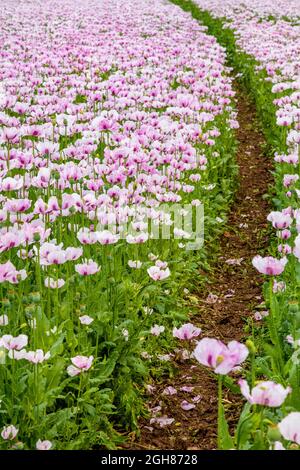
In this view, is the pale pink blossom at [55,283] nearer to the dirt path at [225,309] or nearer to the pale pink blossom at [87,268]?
the pale pink blossom at [87,268]

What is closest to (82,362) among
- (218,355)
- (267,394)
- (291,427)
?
(218,355)

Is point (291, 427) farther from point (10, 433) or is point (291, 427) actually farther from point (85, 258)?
point (85, 258)

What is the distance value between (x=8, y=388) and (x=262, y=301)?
111 inches

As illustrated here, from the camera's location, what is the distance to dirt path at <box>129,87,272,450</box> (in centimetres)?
371

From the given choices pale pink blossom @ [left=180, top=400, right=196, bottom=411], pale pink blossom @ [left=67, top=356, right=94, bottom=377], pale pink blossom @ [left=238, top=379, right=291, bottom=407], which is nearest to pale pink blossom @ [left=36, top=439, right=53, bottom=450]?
pale pink blossom @ [left=67, top=356, right=94, bottom=377]

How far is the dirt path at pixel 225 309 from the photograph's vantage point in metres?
3.71

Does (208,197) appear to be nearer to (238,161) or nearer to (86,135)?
(86,135)

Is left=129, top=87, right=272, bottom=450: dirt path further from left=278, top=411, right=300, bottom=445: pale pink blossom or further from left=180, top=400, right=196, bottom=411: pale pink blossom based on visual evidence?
left=278, top=411, right=300, bottom=445: pale pink blossom

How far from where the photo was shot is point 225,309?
5285mm

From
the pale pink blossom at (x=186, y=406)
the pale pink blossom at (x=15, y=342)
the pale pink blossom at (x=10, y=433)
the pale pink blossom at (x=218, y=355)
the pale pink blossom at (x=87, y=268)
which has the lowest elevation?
the pale pink blossom at (x=10, y=433)

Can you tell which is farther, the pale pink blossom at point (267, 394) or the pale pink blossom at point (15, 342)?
the pale pink blossom at point (15, 342)

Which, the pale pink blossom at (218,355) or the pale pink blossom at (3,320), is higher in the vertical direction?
the pale pink blossom at (3,320)

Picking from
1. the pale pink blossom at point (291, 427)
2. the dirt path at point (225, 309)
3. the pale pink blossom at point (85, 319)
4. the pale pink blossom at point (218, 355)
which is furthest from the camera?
the dirt path at point (225, 309)

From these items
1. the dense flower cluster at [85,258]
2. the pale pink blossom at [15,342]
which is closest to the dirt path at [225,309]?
the dense flower cluster at [85,258]
